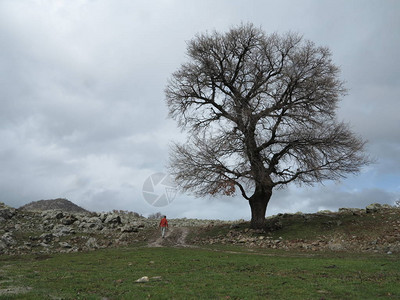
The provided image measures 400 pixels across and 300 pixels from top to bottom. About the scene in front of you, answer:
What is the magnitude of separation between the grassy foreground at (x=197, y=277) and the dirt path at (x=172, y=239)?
759 centimetres

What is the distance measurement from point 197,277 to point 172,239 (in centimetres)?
1760

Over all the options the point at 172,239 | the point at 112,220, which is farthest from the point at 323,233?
the point at 112,220

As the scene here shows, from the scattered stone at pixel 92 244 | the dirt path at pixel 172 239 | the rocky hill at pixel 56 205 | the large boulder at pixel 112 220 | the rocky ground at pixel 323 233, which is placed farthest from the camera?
the rocky hill at pixel 56 205

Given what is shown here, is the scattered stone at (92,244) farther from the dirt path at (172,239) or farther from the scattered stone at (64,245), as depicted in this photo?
the dirt path at (172,239)

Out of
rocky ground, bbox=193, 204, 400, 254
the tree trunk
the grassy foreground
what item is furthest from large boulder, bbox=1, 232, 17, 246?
the tree trunk

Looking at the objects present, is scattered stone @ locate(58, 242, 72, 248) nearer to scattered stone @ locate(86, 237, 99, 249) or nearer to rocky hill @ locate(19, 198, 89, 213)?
scattered stone @ locate(86, 237, 99, 249)

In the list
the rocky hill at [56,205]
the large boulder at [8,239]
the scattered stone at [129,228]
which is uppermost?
the rocky hill at [56,205]

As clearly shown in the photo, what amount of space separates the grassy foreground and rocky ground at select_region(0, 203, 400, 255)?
14.5ft

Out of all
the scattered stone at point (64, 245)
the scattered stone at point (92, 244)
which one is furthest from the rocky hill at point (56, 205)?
the scattered stone at point (92, 244)

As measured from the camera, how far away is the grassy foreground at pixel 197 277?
11664 millimetres

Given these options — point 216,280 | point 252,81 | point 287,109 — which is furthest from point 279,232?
point 216,280

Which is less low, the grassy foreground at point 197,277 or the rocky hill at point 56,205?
the rocky hill at point 56,205

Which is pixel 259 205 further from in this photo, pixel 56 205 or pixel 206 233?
pixel 56 205

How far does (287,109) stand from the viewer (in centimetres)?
3225
